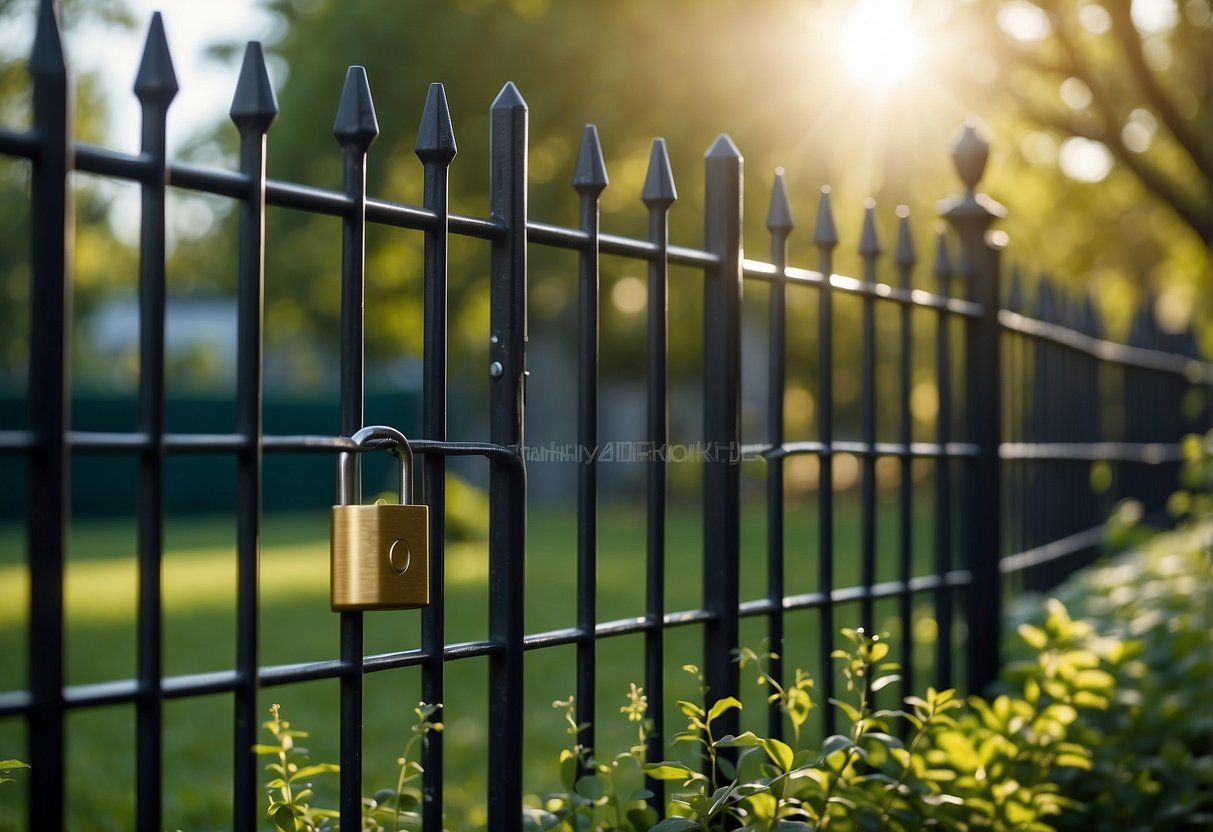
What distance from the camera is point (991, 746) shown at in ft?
9.71

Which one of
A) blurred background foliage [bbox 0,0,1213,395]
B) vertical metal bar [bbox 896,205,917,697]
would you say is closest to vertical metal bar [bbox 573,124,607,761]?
vertical metal bar [bbox 896,205,917,697]

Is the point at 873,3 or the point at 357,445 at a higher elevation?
the point at 873,3

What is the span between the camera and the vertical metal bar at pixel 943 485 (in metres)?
3.91

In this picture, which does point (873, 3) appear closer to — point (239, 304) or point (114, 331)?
point (239, 304)

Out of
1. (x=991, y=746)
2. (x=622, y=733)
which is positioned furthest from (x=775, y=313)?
(x=622, y=733)

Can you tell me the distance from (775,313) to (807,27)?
758 cm

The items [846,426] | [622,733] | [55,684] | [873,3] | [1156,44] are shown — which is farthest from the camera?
[846,426]

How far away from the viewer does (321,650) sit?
8.41m

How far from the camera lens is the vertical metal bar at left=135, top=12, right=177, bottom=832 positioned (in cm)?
177

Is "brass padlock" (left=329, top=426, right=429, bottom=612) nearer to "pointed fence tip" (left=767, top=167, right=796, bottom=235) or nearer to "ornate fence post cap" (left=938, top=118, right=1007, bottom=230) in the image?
"pointed fence tip" (left=767, top=167, right=796, bottom=235)

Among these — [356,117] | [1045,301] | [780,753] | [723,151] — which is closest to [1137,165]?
[1045,301]

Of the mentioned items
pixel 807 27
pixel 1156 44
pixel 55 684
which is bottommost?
pixel 55 684

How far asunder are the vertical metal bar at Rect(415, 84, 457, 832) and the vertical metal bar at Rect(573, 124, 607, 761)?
13.3 inches

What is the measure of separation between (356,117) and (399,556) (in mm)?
737
